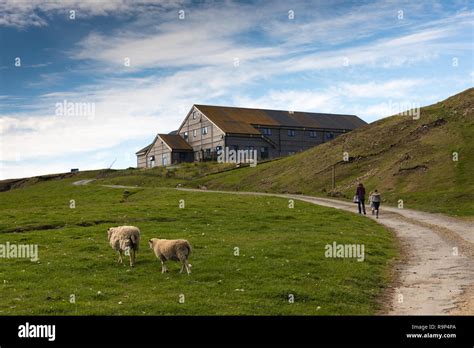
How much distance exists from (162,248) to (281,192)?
56.5m

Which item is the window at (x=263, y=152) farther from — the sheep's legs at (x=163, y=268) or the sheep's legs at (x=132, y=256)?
the sheep's legs at (x=163, y=268)

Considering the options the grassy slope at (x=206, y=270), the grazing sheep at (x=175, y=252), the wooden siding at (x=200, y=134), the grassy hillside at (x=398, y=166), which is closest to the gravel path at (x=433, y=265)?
the grassy slope at (x=206, y=270)

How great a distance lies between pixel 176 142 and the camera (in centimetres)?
12712

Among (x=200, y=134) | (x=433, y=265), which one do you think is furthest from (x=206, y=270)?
(x=200, y=134)

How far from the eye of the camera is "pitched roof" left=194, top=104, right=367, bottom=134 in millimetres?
120062

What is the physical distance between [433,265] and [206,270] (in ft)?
37.3

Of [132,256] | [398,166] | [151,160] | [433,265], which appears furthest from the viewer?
[151,160]

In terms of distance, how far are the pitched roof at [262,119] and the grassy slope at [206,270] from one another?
75.5 m

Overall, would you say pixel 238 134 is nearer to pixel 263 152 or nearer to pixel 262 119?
pixel 263 152

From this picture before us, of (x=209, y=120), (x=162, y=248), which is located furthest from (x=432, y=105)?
(x=162, y=248)

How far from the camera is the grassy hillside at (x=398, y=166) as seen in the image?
6059cm

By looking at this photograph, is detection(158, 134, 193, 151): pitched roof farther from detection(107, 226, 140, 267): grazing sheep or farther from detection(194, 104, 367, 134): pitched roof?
detection(107, 226, 140, 267): grazing sheep
